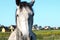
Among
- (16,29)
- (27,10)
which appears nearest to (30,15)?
(27,10)

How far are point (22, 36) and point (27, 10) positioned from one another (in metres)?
0.53

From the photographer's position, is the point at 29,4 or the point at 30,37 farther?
the point at 29,4

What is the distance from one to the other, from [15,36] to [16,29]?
0.14 metres

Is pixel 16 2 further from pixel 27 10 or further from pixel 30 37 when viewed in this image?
pixel 30 37

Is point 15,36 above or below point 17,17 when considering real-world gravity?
below

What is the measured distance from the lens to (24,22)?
408 centimetres

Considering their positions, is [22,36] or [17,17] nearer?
[22,36]

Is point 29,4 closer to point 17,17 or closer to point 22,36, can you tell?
point 17,17

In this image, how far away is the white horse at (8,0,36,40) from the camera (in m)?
3.96

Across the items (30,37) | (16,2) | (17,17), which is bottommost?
(30,37)

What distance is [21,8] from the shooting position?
4230 millimetres

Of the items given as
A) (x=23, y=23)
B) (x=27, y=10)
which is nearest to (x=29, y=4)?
(x=27, y=10)

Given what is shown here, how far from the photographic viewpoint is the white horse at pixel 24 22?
3963mm

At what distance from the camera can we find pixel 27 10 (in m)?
4.22
